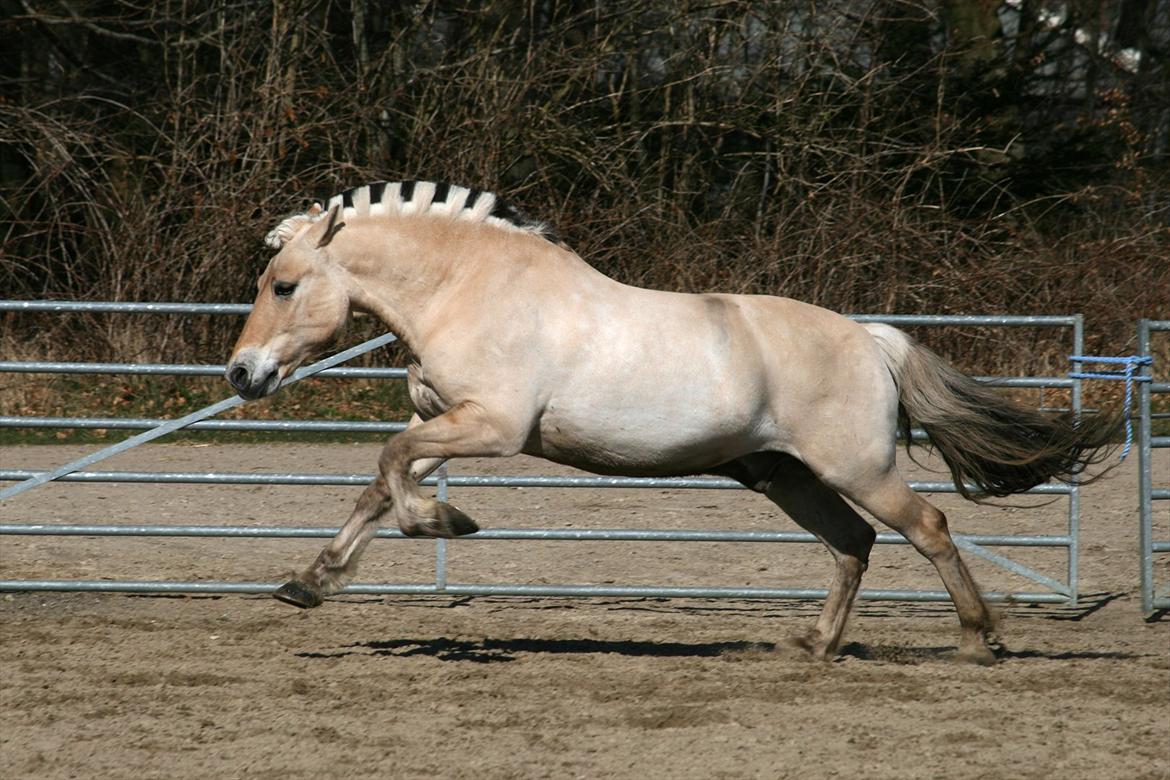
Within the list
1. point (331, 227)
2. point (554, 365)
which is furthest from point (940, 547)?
point (331, 227)

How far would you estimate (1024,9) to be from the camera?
15.9 meters

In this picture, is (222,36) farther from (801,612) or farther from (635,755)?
(635,755)

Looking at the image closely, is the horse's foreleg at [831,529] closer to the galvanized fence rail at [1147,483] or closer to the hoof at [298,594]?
the galvanized fence rail at [1147,483]

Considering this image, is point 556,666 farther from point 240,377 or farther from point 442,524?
point 240,377

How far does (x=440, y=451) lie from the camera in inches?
188

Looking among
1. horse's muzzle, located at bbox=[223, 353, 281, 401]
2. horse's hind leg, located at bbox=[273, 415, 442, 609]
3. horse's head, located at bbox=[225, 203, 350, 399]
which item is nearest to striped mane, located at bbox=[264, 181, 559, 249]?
horse's head, located at bbox=[225, 203, 350, 399]

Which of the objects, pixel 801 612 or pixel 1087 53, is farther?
pixel 1087 53

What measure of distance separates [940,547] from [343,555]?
2.22 meters

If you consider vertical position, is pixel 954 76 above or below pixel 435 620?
above

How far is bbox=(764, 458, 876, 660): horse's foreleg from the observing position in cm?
548

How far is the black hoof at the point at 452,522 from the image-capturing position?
15.6 ft

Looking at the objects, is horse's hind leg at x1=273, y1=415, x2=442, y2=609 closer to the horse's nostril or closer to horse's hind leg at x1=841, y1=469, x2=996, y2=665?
the horse's nostril

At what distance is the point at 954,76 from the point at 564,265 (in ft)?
33.8

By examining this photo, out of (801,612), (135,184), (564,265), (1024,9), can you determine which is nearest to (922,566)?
(801,612)
